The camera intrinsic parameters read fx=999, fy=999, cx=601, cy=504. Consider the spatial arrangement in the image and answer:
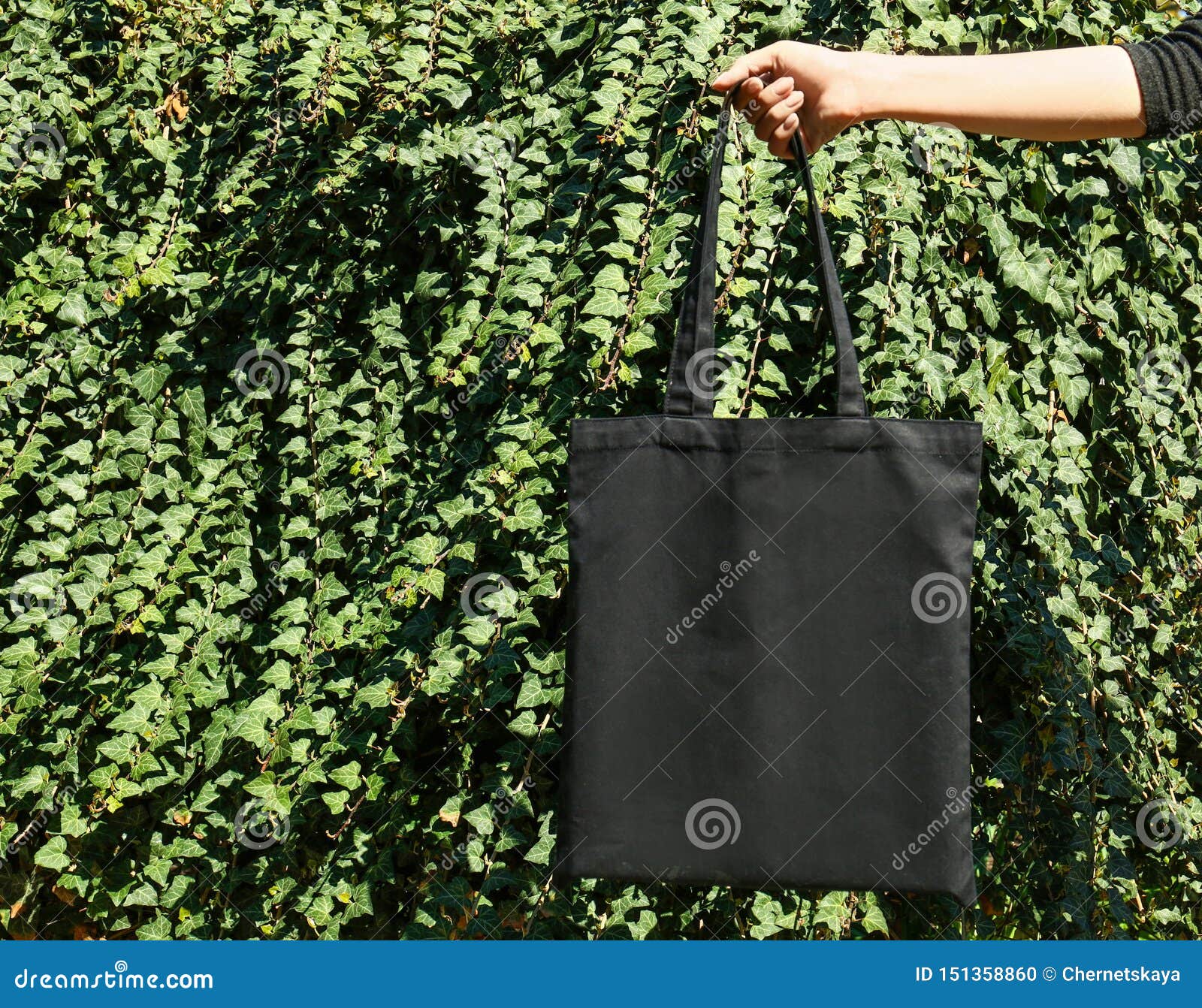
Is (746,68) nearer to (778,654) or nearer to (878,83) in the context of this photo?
(878,83)

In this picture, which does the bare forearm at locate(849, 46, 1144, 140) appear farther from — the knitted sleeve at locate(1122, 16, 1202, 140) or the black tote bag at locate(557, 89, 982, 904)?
the black tote bag at locate(557, 89, 982, 904)

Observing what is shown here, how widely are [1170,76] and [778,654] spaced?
2.68ft

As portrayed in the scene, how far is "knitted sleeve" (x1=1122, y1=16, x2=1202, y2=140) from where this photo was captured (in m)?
1.16

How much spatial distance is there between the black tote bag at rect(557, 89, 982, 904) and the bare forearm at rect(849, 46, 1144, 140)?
0.14 meters

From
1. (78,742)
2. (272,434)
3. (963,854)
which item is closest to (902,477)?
(963,854)

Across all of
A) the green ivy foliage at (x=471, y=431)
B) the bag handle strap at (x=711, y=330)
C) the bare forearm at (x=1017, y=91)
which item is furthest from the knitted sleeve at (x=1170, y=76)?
the green ivy foliage at (x=471, y=431)

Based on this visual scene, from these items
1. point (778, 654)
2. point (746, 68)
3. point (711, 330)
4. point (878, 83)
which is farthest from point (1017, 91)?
point (778, 654)

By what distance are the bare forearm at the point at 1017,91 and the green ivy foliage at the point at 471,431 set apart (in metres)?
0.55

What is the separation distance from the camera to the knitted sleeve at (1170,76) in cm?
116

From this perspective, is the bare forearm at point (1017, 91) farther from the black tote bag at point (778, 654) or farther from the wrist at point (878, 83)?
the black tote bag at point (778, 654)

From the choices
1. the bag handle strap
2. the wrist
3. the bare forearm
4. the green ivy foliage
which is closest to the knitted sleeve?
the bare forearm

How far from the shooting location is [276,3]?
2273 millimetres

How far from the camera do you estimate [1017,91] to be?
1.18 meters

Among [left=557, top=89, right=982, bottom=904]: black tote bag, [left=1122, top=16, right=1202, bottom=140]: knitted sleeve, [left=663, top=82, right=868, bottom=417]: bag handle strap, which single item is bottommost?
[left=557, top=89, right=982, bottom=904]: black tote bag
